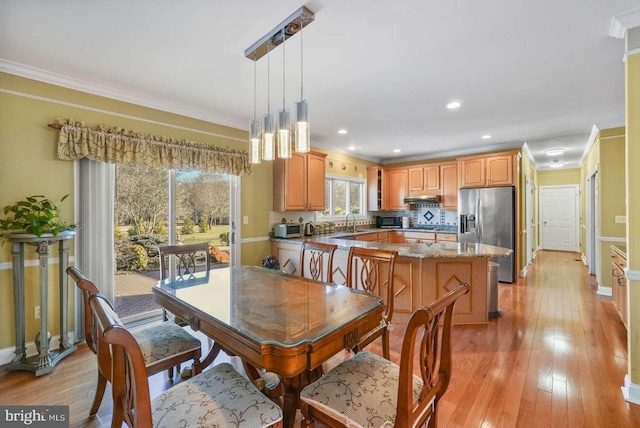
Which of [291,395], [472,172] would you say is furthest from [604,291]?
[291,395]

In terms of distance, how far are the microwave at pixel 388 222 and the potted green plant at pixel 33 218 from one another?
18.4ft

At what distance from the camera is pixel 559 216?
8.36 metres

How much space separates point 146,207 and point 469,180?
5.23m

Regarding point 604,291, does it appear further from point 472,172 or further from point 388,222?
point 388,222

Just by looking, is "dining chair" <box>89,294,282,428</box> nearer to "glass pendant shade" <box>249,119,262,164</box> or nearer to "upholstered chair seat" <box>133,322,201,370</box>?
"upholstered chair seat" <box>133,322,201,370</box>

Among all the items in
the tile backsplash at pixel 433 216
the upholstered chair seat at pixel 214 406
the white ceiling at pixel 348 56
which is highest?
the white ceiling at pixel 348 56

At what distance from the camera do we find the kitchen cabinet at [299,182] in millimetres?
4387

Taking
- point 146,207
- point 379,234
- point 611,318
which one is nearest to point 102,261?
point 146,207

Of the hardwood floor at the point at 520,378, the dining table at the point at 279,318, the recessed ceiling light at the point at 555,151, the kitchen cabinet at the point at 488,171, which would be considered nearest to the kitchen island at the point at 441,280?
the hardwood floor at the point at 520,378

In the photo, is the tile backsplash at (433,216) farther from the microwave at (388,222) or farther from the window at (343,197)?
the window at (343,197)

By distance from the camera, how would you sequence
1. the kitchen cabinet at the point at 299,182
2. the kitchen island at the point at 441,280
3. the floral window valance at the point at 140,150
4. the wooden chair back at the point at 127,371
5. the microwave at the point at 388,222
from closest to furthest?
the wooden chair back at the point at 127,371 < the floral window valance at the point at 140,150 < the kitchen island at the point at 441,280 < the kitchen cabinet at the point at 299,182 < the microwave at the point at 388,222

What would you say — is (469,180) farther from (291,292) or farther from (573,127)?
(291,292)

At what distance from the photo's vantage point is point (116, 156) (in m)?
2.89

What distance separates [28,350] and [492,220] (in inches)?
243
